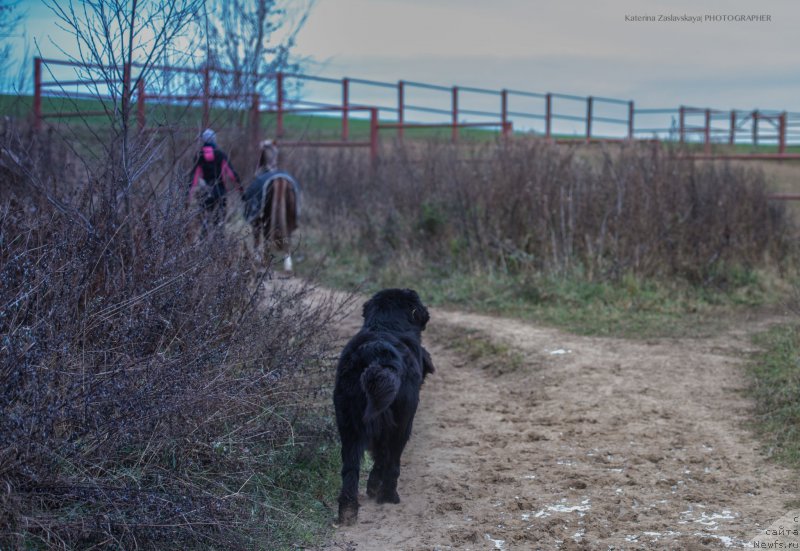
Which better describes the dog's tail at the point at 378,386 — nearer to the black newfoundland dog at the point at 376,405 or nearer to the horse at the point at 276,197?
the black newfoundland dog at the point at 376,405

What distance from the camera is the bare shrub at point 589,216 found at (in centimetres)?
1070

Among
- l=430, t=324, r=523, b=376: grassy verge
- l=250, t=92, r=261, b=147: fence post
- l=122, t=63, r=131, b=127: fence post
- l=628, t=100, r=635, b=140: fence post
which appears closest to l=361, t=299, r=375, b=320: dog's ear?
l=122, t=63, r=131, b=127: fence post

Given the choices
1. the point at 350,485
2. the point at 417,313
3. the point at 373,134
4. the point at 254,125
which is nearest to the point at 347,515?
the point at 350,485

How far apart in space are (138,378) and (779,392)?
4522 mm

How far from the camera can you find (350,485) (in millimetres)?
4559

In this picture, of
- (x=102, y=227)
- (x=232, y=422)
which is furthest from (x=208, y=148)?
(x=232, y=422)

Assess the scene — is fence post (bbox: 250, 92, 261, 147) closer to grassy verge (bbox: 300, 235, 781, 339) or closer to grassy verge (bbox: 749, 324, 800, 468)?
grassy verge (bbox: 300, 235, 781, 339)

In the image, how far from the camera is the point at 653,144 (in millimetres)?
11484

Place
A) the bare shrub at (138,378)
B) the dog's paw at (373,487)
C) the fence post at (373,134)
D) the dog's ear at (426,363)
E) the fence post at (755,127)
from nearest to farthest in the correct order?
the bare shrub at (138,378)
the dog's paw at (373,487)
the dog's ear at (426,363)
the fence post at (373,134)
the fence post at (755,127)

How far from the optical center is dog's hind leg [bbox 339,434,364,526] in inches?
179

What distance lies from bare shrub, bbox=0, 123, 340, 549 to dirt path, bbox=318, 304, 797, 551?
71 centimetres

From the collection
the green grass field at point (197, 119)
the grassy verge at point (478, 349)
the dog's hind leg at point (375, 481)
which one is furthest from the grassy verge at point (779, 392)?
the green grass field at point (197, 119)

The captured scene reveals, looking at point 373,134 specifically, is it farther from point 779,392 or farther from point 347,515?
point 347,515

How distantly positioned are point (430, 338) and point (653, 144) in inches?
174
